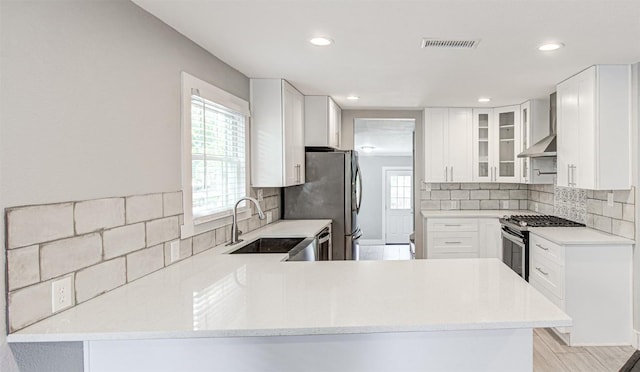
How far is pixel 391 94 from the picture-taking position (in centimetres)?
421

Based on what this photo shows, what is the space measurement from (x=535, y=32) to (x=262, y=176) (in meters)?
2.30

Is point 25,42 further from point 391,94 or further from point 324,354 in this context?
point 391,94

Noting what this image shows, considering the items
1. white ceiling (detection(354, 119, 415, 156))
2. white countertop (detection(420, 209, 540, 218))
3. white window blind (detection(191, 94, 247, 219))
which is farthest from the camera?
white ceiling (detection(354, 119, 415, 156))

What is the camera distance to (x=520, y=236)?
3.85m

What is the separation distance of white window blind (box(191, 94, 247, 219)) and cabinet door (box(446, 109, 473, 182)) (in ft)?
9.67

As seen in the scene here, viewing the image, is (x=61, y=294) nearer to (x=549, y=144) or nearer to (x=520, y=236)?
(x=520, y=236)

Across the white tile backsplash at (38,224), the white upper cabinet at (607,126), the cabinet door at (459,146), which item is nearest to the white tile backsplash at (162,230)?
the white tile backsplash at (38,224)

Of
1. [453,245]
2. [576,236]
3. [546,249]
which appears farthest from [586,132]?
[453,245]

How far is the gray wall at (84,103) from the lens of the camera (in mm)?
1277

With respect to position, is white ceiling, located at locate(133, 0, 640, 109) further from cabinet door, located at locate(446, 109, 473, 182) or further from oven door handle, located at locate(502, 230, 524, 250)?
oven door handle, located at locate(502, 230, 524, 250)

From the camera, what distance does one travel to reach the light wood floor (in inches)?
112

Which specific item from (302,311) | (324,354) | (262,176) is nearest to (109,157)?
(302,311)

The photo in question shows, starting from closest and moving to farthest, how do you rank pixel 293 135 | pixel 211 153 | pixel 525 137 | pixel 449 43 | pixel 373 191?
pixel 449 43 < pixel 211 153 < pixel 293 135 < pixel 525 137 < pixel 373 191

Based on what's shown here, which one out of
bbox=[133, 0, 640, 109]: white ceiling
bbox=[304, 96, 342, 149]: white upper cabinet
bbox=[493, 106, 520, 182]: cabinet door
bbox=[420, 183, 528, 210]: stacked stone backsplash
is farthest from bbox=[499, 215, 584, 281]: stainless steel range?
bbox=[304, 96, 342, 149]: white upper cabinet
